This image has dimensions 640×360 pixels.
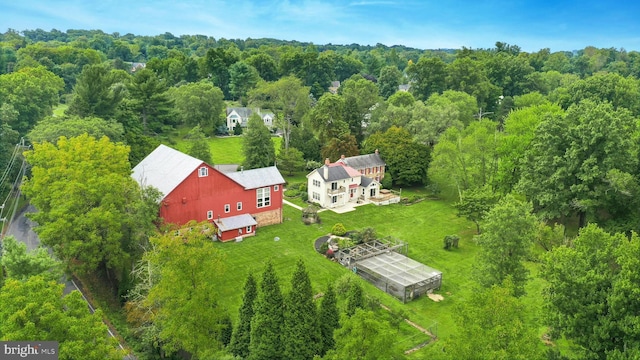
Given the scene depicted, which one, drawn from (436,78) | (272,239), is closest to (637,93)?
(436,78)

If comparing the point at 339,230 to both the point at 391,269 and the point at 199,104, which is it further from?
the point at 199,104

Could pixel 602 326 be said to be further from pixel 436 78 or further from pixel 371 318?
pixel 436 78

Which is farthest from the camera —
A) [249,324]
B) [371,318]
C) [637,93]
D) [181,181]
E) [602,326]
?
[637,93]

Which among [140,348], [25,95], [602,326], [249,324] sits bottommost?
[140,348]

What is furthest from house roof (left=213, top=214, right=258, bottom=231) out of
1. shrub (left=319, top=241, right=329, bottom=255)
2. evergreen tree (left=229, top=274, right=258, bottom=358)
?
evergreen tree (left=229, top=274, right=258, bottom=358)

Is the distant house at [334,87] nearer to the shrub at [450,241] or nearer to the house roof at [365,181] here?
the house roof at [365,181]

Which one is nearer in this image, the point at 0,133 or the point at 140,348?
the point at 140,348

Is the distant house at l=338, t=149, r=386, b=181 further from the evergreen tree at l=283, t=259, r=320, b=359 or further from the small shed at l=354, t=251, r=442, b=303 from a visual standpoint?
the evergreen tree at l=283, t=259, r=320, b=359

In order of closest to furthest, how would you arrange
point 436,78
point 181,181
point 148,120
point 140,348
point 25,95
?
point 140,348 < point 181,181 < point 25,95 < point 148,120 < point 436,78
